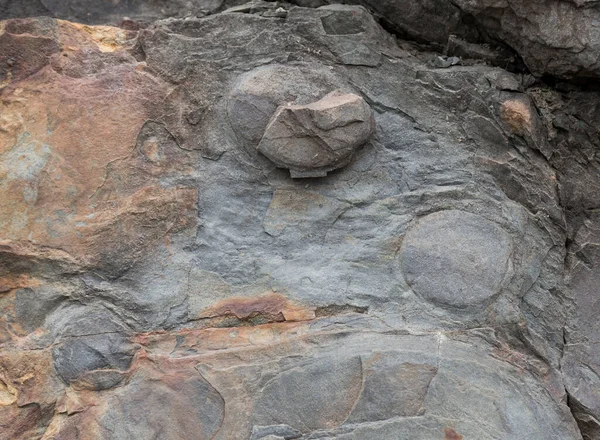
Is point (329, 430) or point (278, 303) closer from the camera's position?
point (329, 430)

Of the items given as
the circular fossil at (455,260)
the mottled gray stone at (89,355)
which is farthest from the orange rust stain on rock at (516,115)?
the mottled gray stone at (89,355)

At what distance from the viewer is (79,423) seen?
2.26m

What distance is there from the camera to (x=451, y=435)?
224 cm

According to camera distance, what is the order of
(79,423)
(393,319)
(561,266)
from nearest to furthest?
(79,423), (393,319), (561,266)

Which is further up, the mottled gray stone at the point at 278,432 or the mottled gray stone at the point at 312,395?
the mottled gray stone at the point at 312,395

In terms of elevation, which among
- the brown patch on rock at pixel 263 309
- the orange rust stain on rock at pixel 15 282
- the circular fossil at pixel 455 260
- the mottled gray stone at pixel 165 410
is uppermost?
the circular fossil at pixel 455 260

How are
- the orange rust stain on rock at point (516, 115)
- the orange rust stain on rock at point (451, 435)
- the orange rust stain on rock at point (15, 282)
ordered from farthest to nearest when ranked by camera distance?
1. the orange rust stain on rock at point (516, 115)
2. the orange rust stain on rock at point (15, 282)
3. the orange rust stain on rock at point (451, 435)

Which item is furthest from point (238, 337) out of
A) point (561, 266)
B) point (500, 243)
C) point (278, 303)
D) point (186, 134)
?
point (561, 266)

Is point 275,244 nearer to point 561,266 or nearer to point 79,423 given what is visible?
point 79,423

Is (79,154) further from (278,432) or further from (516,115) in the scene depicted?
(516,115)

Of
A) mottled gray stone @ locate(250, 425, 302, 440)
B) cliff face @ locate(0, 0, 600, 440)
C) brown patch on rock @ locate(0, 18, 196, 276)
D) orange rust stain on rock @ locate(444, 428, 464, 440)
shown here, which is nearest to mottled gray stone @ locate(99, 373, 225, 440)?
cliff face @ locate(0, 0, 600, 440)

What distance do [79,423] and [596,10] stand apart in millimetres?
2372

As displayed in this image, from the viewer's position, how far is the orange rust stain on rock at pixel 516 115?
2555 millimetres

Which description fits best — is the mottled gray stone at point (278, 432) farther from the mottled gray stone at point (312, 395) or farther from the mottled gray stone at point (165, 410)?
the mottled gray stone at point (165, 410)
